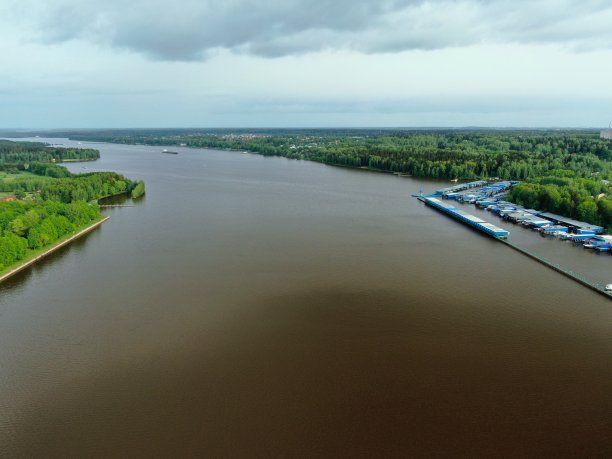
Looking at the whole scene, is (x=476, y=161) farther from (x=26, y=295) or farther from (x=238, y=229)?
(x=26, y=295)

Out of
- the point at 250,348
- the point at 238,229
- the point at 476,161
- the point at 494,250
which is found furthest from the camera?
the point at 476,161

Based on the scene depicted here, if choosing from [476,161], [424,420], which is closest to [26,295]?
[424,420]

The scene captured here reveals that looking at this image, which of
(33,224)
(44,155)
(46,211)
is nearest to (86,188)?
(46,211)

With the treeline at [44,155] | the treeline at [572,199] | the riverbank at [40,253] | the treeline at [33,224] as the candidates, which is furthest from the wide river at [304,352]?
the treeline at [44,155]

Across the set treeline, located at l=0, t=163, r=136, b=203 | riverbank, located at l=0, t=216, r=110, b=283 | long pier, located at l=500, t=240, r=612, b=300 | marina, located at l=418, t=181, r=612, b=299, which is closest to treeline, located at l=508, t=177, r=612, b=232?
marina, located at l=418, t=181, r=612, b=299

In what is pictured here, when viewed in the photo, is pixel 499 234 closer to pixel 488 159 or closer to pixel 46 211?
pixel 46 211

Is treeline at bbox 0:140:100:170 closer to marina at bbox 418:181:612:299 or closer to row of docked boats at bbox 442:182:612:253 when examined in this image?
marina at bbox 418:181:612:299
